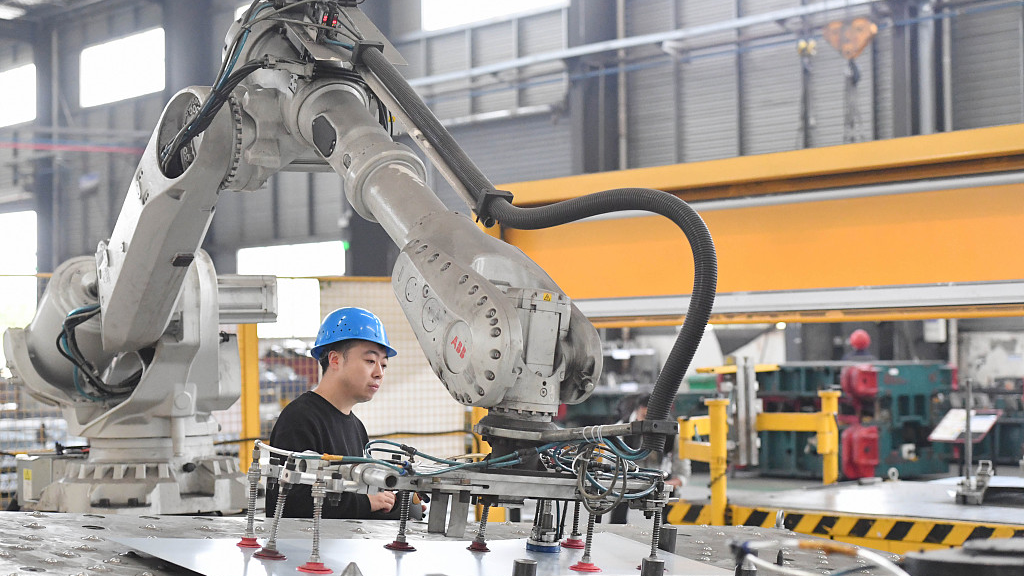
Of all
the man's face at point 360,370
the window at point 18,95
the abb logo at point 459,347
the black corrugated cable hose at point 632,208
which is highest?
the window at point 18,95

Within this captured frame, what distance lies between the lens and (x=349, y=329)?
3369 mm

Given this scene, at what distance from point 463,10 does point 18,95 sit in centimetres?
772

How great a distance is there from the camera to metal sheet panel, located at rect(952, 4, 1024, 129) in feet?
40.0

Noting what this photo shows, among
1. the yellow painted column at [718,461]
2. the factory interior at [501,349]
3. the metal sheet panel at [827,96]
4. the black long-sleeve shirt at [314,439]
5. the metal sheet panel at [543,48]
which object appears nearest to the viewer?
the factory interior at [501,349]

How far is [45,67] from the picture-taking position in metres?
17.2

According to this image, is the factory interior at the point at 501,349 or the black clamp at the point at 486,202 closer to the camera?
the factory interior at the point at 501,349

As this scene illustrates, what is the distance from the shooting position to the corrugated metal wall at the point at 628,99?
41.1 ft

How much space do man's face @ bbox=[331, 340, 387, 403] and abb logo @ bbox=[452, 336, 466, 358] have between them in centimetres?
141

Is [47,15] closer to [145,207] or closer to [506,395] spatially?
[145,207]

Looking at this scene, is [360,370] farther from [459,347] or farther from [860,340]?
[860,340]

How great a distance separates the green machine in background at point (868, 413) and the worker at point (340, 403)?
7825 millimetres

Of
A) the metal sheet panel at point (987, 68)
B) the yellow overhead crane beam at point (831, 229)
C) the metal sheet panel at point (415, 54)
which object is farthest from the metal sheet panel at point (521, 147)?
the yellow overhead crane beam at point (831, 229)

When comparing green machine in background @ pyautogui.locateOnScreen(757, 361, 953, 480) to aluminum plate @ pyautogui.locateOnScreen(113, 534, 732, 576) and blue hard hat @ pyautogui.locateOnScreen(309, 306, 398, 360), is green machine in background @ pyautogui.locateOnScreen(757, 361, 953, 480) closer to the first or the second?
blue hard hat @ pyautogui.locateOnScreen(309, 306, 398, 360)

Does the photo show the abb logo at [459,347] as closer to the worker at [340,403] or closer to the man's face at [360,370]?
the worker at [340,403]
